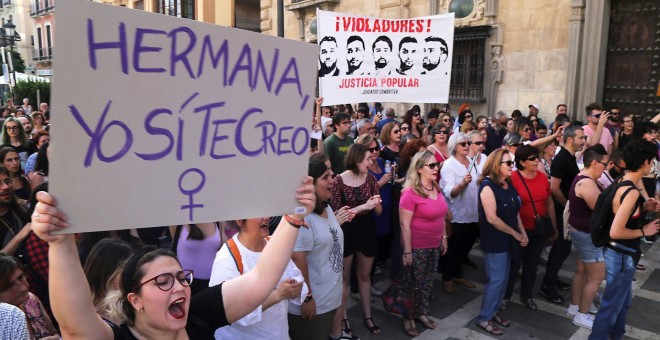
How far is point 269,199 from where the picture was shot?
1901 mm

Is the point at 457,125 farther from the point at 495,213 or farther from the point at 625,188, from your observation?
the point at 625,188

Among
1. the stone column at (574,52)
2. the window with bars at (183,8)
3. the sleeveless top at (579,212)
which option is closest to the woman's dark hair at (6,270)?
the sleeveless top at (579,212)

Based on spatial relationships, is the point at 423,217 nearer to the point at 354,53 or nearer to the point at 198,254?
the point at 198,254

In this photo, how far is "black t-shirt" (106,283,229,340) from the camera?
1903mm

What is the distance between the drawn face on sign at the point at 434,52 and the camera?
6691 mm

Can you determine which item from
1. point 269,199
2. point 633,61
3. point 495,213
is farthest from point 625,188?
point 633,61

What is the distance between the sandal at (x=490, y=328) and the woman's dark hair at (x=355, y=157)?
1765mm

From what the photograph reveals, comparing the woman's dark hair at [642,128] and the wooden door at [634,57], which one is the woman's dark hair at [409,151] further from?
the wooden door at [634,57]

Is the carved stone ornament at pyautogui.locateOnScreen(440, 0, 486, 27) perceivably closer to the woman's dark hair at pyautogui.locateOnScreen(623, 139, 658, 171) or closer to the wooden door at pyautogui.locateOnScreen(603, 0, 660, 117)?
the wooden door at pyautogui.locateOnScreen(603, 0, 660, 117)

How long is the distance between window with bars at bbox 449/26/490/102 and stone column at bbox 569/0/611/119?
219 cm

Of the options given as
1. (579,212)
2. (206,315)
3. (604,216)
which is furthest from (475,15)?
(206,315)

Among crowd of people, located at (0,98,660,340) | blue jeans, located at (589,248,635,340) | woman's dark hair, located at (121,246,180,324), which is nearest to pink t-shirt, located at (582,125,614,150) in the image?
crowd of people, located at (0,98,660,340)

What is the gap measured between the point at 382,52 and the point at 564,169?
2672 millimetres

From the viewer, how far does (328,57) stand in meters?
6.14
